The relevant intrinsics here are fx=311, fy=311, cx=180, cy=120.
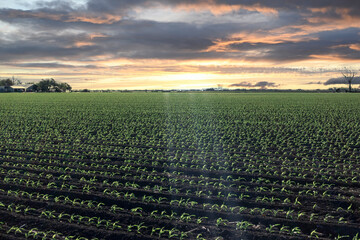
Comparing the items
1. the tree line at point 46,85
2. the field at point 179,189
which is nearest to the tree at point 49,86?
the tree line at point 46,85

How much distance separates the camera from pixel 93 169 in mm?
10930

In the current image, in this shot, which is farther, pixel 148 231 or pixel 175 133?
pixel 175 133

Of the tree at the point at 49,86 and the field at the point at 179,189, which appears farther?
the tree at the point at 49,86

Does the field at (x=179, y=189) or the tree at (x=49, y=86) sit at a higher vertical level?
the tree at (x=49, y=86)

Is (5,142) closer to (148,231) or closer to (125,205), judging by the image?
(125,205)

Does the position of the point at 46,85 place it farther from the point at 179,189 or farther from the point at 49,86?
the point at 179,189

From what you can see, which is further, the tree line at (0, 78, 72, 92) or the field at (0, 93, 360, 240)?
the tree line at (0, 78, 72, 92)

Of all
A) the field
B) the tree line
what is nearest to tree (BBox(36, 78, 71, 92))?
the tree line

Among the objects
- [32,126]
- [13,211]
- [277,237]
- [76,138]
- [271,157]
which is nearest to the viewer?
[277,237]

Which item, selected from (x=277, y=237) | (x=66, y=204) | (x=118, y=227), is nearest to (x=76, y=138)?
(x=66, y=204)

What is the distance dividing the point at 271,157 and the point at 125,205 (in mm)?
7110

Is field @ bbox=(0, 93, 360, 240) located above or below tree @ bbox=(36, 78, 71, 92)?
below

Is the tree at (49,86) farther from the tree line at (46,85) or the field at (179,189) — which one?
the field at (179,189)

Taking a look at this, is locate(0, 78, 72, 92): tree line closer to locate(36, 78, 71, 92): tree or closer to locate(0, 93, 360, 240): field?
locate(36, 78, 71, 92): tree
